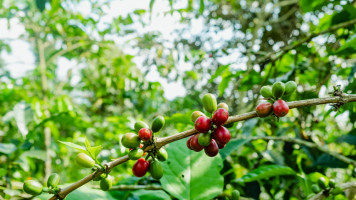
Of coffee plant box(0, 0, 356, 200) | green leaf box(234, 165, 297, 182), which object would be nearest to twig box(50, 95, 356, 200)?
coffee plant box(0, 0, 356, 200)

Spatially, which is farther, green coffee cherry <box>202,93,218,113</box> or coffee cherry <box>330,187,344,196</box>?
coffee cherry <box>330,187,344,196</box>

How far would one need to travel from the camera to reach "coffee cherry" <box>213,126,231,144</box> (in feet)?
3.09

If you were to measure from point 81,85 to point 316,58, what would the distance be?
4756 millimetres

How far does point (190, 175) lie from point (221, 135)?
1.86 feet

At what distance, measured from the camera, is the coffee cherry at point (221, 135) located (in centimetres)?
94

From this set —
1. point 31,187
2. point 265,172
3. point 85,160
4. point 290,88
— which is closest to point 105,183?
point 85,160

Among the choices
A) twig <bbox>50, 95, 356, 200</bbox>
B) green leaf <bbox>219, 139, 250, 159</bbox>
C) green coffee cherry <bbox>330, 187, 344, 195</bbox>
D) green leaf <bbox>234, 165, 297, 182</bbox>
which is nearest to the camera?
twig <bbox>50, 95, 356, 200</bbox>

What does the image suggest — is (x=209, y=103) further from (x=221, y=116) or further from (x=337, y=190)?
(x=337, y=190)

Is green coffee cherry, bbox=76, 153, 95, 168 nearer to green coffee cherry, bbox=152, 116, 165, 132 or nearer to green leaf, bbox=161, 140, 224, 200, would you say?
green coffee cherry, bbox=152, 116, 165, 132

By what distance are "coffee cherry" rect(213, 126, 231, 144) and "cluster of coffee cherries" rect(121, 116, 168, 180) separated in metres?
0.24

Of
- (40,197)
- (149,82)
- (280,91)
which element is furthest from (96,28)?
(280,91)

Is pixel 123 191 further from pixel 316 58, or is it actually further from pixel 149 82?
pixel 149 82

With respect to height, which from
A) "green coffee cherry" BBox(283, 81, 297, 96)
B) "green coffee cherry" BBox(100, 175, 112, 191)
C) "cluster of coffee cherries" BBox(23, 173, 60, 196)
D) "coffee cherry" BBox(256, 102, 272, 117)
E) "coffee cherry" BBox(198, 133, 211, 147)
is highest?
"green coffee cherry" BBox(283, 81, 297, 96)

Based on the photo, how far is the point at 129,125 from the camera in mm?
2295
